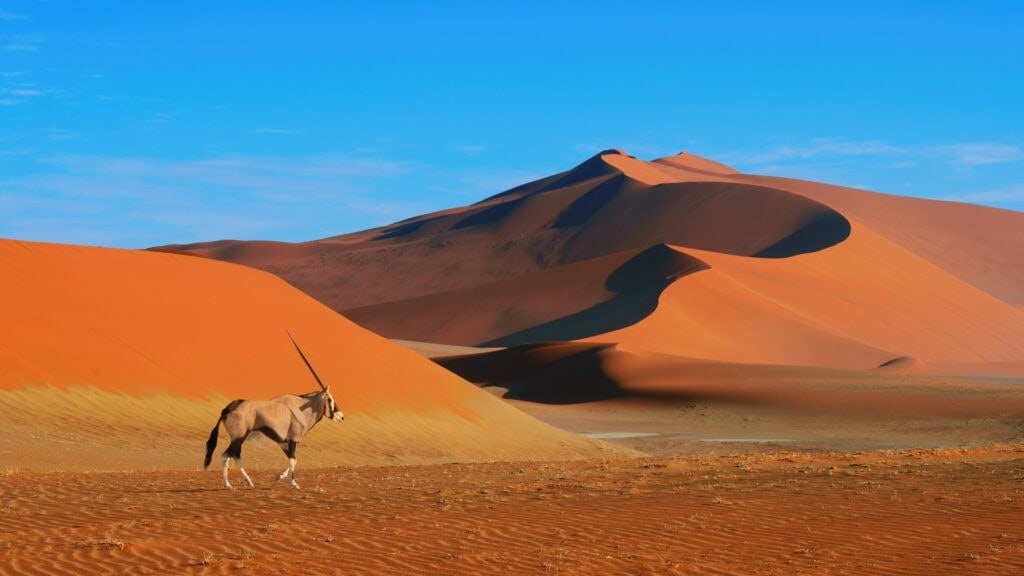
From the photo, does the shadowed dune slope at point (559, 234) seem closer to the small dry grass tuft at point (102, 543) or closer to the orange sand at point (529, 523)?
the orange sand at point (529, 523)

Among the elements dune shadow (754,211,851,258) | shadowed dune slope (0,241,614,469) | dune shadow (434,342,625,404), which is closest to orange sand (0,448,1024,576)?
shadowed dune slope (0,241,614,469)

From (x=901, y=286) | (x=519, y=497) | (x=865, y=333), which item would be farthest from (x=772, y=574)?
(x=901, y=286)

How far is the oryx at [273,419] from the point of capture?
13.8 m

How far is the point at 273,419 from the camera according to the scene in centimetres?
1404

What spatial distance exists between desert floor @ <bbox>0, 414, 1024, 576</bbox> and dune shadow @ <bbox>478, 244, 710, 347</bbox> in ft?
167

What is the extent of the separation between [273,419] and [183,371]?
11.5m

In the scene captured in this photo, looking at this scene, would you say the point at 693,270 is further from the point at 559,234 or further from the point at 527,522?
the point at 527,522

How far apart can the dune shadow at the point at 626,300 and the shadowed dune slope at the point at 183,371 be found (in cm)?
3732

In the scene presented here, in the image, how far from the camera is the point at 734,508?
40.7 ft

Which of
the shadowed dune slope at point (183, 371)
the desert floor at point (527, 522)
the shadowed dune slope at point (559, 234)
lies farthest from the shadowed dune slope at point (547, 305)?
the desert floor at point (527, 522)

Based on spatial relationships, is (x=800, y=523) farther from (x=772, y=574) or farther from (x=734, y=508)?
(x=772, y=574)

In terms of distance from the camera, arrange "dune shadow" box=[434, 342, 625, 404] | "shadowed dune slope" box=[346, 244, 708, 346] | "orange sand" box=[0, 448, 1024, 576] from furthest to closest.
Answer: "shadowed dune slope" box=[346, 244, 708, 346] < "dune shadow" box=[434, 342, 625, 404] < "orange sand" box=[0, 448, 1024, 576]

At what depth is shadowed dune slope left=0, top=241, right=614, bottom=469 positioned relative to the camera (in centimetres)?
2130

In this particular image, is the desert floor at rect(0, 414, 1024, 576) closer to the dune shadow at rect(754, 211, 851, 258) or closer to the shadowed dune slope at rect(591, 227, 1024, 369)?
the shadowed dune slope at rect(591, 227, 1024, 369)
